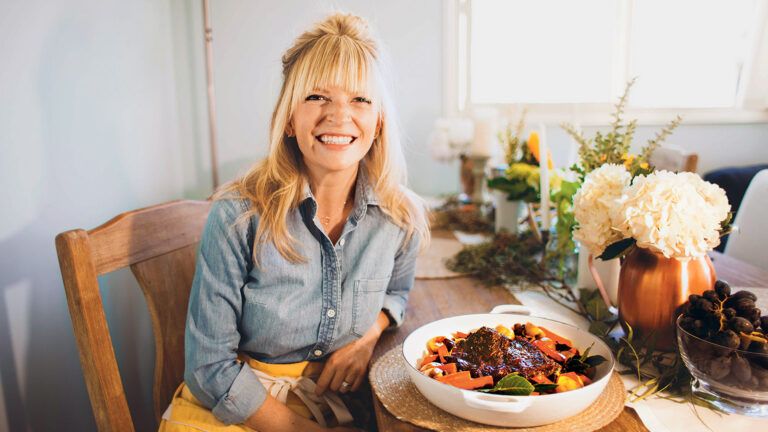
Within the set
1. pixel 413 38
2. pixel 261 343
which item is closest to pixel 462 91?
pixel 413 38

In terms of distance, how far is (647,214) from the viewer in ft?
2.53

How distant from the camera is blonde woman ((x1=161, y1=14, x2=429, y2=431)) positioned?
96 centimetres

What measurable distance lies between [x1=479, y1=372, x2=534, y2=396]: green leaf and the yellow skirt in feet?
1.63

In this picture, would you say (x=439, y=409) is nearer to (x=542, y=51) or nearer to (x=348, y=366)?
(x=348, y=366)

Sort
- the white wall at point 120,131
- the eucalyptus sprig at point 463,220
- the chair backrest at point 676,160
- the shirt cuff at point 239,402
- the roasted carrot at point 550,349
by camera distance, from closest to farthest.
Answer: the roasted carrot at point 550,349 → the shirt cuff at point 239,402 → the white wall at point 120,131 → the eucalyptus sprig at point 463,220 → the chair backrest at point 676,160

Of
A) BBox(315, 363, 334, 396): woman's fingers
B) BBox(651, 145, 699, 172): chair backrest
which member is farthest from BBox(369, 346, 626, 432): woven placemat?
BBox(651, 145, 699, 172): chair backrest

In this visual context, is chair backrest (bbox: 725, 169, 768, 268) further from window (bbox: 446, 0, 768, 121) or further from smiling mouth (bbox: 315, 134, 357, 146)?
window (bbox: 446, 0, 768, 121)

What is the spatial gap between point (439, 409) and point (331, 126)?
58cm

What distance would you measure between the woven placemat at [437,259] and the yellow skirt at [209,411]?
17.2 inches

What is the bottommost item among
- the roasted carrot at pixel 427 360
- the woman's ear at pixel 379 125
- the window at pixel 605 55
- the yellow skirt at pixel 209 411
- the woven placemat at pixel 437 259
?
the yellow skirt at pixel 209 411

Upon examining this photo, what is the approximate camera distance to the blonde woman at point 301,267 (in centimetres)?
96

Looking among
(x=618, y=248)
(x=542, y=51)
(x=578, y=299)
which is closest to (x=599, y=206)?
(x=618, y=248)

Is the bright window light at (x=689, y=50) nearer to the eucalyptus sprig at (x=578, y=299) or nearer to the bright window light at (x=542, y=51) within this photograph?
the bright window light at (x=542, y=51)

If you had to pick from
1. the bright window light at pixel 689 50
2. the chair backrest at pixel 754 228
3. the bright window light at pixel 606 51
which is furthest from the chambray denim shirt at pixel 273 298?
the bright window light at pixel 689 50
